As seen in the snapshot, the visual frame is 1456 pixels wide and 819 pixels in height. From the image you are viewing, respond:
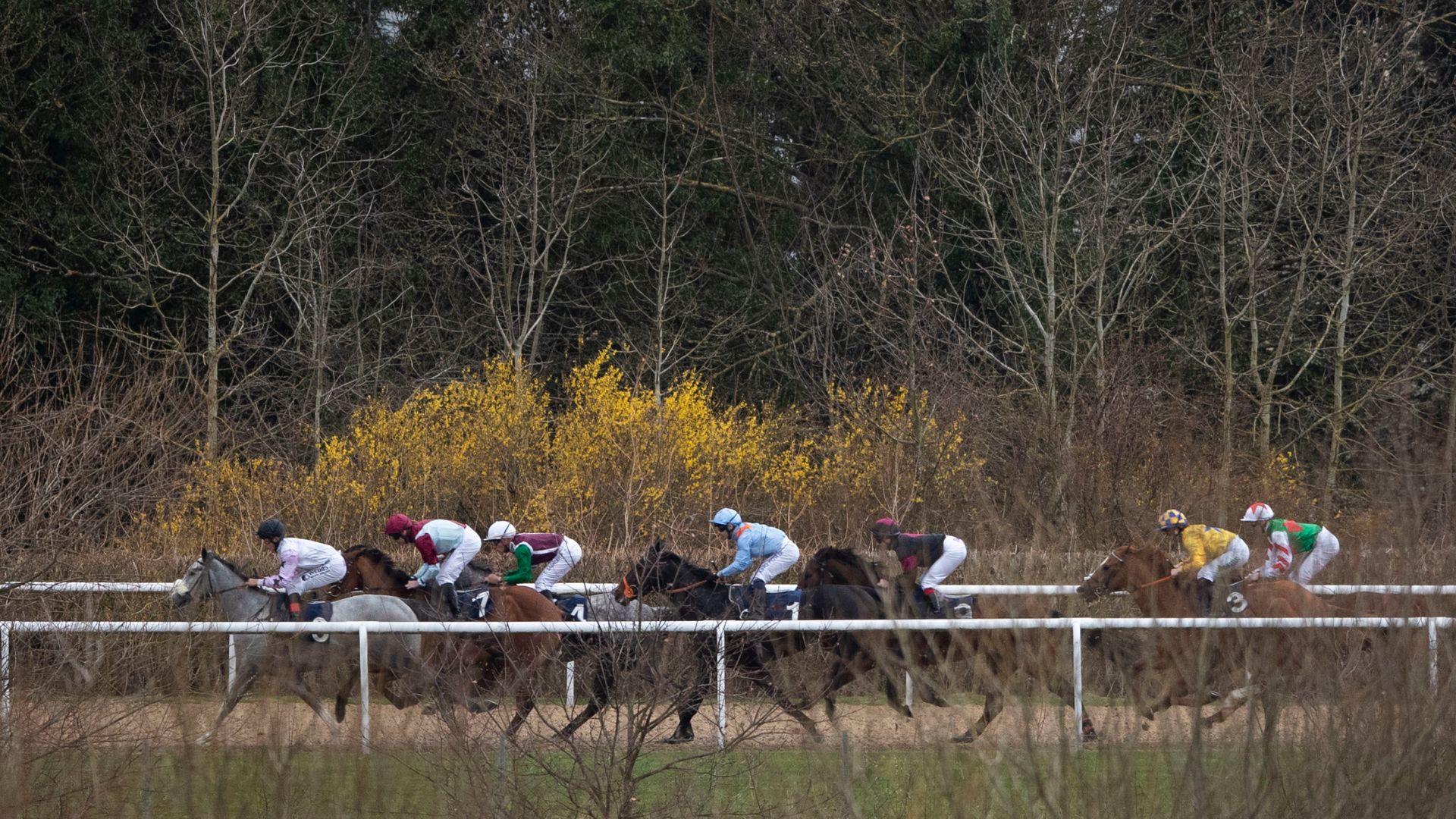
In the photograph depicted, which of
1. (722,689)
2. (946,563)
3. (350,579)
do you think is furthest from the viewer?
(946,563)

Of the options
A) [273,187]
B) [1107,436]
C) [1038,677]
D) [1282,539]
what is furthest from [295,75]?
[1038,677]

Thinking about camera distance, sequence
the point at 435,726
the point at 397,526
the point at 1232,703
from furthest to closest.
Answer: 1. the point at 397,526
2. the point at 435,726
3. the point at 1232,703

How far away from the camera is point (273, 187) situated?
27766 millimetres

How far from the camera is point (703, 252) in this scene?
31219 mm

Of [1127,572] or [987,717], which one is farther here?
[1127,572]

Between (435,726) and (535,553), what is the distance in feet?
24.6

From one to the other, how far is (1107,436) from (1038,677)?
1468 centimetres

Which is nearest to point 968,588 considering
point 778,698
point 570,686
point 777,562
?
point 778,698

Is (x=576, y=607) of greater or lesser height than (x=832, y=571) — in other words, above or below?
below

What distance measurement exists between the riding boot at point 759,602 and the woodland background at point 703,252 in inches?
172

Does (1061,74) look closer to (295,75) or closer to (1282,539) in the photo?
(295,75)

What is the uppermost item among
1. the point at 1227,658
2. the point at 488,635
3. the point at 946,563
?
the point at 946,563

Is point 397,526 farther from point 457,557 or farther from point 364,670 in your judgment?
point 364,670

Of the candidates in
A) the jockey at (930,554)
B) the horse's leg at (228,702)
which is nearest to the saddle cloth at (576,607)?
the jockey at (930,554)
